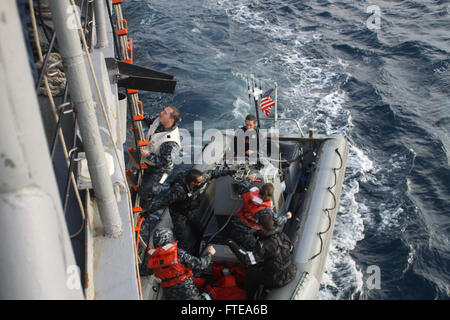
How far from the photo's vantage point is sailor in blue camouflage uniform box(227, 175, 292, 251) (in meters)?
5.86

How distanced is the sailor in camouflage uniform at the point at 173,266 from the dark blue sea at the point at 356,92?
325 cm

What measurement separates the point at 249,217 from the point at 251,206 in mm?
160

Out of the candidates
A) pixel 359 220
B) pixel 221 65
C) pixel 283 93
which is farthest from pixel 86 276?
pixel 221 65

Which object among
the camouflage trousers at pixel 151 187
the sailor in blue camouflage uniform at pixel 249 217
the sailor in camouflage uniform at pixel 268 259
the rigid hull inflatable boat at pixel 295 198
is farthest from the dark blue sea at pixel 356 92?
the camouflage trousers at pixel 151 187

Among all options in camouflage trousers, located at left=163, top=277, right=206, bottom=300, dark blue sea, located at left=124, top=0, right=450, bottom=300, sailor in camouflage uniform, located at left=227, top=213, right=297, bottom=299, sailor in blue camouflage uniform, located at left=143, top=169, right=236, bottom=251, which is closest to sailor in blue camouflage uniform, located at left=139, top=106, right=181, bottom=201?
sailor in blue camouflage uniform, located at left=143, top=169, right=236, bottom=251

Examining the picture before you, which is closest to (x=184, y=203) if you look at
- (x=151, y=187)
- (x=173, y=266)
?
(x=151, y=187)

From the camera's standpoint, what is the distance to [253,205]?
591cm

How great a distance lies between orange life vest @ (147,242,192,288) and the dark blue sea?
11.2ft

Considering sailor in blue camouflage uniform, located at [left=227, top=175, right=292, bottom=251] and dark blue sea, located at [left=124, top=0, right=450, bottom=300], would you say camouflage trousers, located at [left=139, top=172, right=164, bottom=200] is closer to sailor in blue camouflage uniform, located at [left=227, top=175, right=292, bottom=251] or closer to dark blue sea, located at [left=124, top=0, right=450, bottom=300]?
sailor in blue camouflage uniform, located at [left=227, top=175, right=292, bottom=251]

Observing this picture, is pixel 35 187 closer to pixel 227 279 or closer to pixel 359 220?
pixel 227 279

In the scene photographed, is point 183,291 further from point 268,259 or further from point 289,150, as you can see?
point 289,150

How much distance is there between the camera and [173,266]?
4.87 metres

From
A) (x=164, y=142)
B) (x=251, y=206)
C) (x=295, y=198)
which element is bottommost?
(x=295, y=198)

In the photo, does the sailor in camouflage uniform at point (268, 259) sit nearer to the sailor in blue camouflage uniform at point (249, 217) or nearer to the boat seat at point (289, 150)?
the sailor in blue camouflage uniform at point (249, 217)
